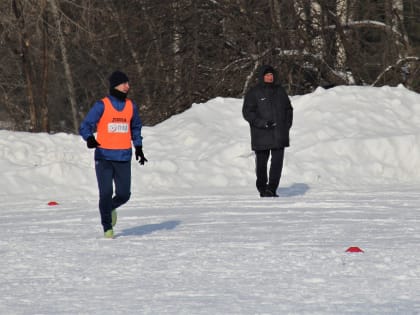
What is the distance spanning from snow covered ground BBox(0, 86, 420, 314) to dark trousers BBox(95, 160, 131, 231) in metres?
0.25

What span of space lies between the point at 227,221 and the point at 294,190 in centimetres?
417

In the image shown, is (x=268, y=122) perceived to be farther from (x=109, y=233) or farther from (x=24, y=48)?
(x=24, y=48)

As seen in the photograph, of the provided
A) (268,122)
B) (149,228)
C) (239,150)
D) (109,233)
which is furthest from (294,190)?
(109,233)

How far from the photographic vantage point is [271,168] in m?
14.8

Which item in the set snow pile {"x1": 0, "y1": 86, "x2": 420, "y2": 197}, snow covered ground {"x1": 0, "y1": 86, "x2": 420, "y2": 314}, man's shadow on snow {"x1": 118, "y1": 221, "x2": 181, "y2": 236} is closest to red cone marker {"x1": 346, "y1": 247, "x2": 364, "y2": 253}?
snow covered ground {"x1": 0, "y1": 86, "x2": 420, "y2": 314}

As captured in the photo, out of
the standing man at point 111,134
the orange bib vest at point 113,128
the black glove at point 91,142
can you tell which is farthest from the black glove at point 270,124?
the black glove at point 91,142

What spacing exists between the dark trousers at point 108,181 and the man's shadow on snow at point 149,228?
59 cm

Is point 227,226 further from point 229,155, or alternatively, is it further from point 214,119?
point 214,119

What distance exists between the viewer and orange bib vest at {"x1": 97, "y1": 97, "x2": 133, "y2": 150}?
10.6 metres

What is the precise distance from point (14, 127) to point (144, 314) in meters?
28.7

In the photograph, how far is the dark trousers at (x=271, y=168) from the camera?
48.3ft

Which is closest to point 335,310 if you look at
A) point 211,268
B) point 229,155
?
point 211,268

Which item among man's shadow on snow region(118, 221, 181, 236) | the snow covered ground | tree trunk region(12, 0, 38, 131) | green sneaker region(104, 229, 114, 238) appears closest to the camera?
the snow covered ground

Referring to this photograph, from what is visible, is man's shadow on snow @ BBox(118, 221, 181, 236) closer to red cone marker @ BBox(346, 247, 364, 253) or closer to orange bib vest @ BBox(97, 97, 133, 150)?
orange bib vest @ BBox(97, 97, 133, 150)
